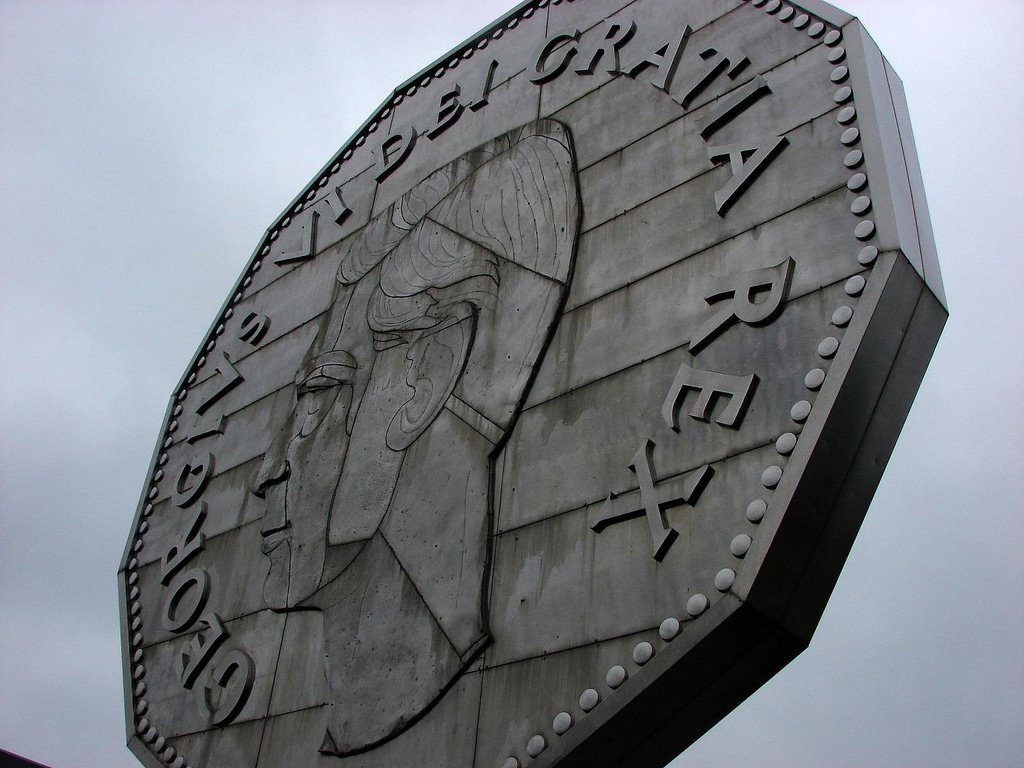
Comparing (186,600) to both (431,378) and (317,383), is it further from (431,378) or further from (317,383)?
(431,378)

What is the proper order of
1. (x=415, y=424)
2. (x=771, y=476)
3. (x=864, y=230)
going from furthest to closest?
(x=415, y=424), (x=864, y=230), (x=771, y=476)

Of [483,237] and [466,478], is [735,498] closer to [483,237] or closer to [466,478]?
[466,478]

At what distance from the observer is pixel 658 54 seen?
8586mm

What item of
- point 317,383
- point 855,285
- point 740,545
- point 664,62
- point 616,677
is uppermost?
point 664,62

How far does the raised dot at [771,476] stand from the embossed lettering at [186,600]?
526cm

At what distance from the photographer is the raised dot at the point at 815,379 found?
5.59 meters

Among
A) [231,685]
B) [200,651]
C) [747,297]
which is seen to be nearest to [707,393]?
[747,297]

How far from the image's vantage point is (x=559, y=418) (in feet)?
23.0

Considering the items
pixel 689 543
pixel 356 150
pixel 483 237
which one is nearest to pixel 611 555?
pixel 689 543

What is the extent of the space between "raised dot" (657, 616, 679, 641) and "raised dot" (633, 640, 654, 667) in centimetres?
9

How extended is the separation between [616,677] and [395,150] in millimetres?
Answer: 6831

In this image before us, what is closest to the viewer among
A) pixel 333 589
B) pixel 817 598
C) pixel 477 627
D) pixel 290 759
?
pixel 817 598

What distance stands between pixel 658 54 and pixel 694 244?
2360mm

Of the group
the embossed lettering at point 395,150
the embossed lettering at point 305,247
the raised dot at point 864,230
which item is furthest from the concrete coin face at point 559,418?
the embossed lettering at point 305,247
